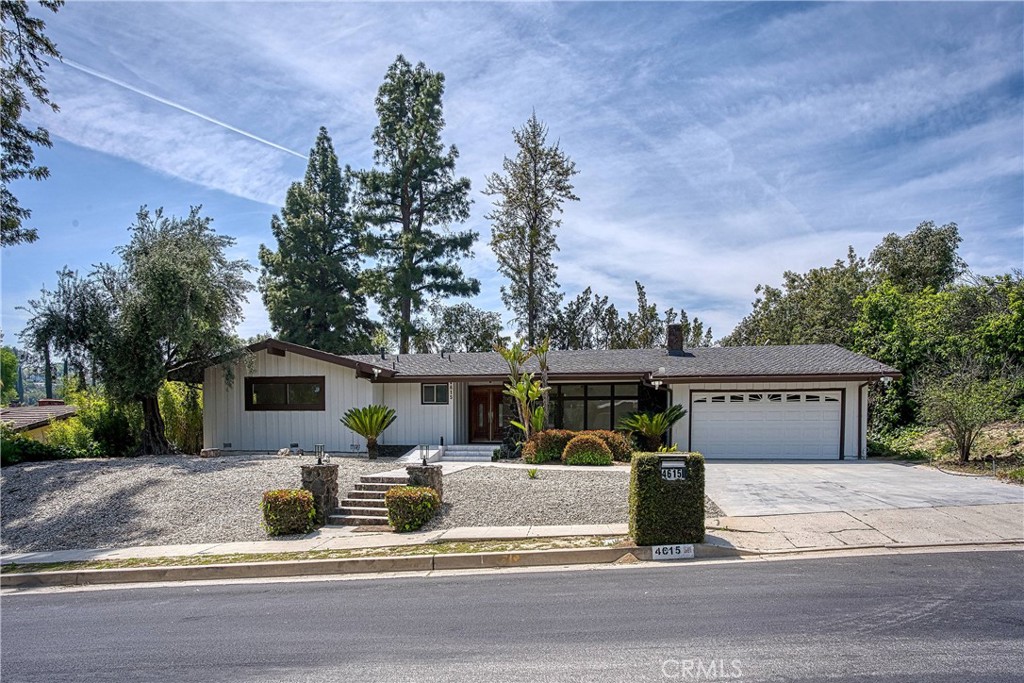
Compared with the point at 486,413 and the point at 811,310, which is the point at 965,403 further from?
the point at 811,310

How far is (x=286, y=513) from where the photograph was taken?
34.3 ft

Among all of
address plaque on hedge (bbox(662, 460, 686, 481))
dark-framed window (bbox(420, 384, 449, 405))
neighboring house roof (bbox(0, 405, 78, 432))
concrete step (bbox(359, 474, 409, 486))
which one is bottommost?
concrete step (bbox(359, 474, 409, 486))

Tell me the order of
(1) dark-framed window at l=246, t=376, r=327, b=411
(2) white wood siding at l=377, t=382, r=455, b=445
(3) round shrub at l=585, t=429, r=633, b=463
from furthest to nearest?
(2) white wood siding at l=377, t=382, r=455, b=445, (1) dark-framed window at l=246, t=376, r=327, b=411, (3) round shrub at l=585, t=429, r=633, b=463

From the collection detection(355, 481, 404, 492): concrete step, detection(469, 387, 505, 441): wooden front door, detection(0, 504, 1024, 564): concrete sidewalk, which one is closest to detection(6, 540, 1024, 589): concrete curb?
detection(0, 504, 1024, 564): concrete sidewalk

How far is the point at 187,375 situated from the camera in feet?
62.7

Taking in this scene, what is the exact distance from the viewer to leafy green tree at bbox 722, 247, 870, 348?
30.2m

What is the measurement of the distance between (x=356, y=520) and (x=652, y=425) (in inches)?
352

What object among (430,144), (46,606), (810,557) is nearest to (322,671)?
(46,606)

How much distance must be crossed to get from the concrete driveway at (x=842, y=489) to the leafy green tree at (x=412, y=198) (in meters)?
20.8

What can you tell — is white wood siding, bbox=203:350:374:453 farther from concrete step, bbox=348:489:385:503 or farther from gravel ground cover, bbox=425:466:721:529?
concrete step, bbox=348:489:385:503

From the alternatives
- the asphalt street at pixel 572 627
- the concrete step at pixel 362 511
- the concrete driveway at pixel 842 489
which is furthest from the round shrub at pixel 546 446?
the asphalt street at pixel 572 627

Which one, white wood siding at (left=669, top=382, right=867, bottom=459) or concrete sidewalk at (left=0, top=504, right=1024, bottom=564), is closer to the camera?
concrete sidewalk at (left=0, top=504, right=1024, bottom=564)

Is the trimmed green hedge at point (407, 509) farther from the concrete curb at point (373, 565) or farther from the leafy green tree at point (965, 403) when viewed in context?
the leafy green tree at point (965, 403)

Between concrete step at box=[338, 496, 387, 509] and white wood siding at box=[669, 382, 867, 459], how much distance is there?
9.91 metres
